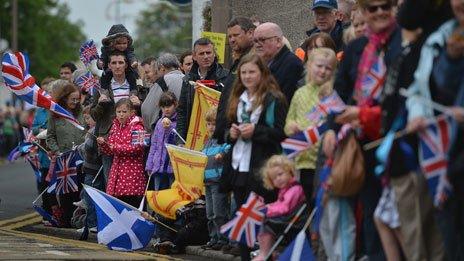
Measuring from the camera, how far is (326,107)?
1178 cm

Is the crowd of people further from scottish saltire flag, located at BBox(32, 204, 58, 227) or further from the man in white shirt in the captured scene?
scottish saltire flag, located at BBox(32, 204, 58, 227)

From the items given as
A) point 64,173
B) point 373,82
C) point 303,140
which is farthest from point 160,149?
point 373,82

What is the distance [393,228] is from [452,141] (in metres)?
1.05

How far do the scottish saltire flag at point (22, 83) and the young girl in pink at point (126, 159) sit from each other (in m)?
1.56

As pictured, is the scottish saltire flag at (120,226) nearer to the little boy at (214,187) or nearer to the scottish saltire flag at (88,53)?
the little boy at (214,187)

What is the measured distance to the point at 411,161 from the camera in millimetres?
10234

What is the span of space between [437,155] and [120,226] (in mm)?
6081

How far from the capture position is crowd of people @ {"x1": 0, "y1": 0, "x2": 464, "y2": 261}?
10109 millimetres

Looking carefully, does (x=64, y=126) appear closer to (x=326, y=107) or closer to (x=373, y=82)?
(x=326, y=107)

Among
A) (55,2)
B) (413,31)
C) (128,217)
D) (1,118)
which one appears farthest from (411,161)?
(55,2)

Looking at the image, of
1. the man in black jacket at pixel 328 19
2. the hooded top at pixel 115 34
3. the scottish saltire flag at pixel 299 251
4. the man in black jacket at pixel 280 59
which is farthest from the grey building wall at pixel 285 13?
the scottish saltire flag at pixel 299 251

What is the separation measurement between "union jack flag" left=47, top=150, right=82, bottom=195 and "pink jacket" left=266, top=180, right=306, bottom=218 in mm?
6506

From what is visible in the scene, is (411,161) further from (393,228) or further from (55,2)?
(55,2)

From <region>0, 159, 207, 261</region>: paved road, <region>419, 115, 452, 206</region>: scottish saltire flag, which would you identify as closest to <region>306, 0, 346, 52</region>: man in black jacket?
<region>0, 159, 207, 261</region>: paved road
